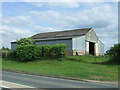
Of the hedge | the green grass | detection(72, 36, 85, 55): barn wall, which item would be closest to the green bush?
the hedge

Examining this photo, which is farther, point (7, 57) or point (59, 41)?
point (59, 41)

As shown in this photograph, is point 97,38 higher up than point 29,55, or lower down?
higher up

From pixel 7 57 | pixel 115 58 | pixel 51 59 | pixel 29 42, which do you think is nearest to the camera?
pixel 115 58

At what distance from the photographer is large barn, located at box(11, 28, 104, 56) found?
167ft

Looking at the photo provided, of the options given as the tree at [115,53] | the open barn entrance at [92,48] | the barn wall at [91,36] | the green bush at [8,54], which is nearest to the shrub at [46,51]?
the green bush at [8,54]

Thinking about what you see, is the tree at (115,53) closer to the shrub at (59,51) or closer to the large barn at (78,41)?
the shrub at (59,51)

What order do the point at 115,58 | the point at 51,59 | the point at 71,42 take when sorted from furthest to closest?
1. the point at 71,42
2. the point at 51,59
3. the point at 115,58

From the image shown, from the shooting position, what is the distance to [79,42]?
174 feet

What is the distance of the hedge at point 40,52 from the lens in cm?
3956

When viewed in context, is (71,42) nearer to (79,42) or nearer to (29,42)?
(79,42)

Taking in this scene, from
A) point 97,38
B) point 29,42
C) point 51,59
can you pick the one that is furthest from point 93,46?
point 51,59

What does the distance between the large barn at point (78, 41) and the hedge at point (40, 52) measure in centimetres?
748

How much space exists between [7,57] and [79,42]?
18018 millimetres

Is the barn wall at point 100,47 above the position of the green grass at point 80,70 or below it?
above
